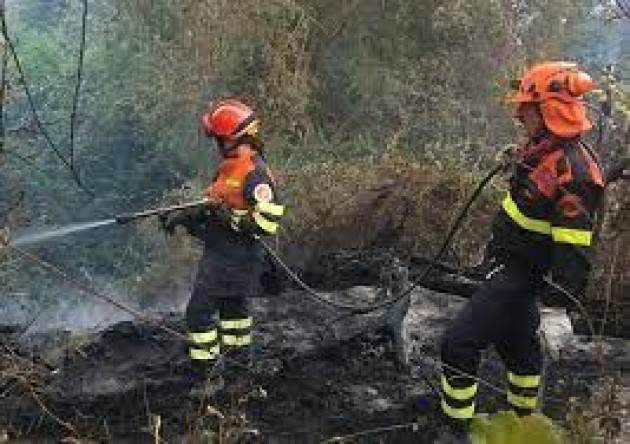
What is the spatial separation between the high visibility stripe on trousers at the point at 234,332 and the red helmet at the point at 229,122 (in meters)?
1.34

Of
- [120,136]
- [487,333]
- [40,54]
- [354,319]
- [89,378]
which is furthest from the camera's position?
[40,54]

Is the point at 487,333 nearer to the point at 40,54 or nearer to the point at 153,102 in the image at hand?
the point at 153,102

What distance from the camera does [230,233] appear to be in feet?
20.0

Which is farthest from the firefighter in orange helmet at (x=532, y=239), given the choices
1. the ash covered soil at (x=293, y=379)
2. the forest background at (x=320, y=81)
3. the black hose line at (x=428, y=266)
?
the forest background at (x=320, y=81)

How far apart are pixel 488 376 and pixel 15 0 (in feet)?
165

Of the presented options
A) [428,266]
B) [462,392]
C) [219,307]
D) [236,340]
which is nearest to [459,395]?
[462,392]

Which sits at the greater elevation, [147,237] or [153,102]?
[153,102]

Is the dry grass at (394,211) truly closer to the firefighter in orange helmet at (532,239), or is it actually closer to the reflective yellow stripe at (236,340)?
the reflective yellow stripe at (236,340)

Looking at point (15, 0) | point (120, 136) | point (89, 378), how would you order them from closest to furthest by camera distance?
point (89, 378)
point (120, 136)
point (15, 0)

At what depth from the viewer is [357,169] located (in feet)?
34.9

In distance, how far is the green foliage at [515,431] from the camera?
237cm

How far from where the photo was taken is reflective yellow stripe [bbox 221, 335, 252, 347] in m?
6.08

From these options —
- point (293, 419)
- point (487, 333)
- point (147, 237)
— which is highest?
point (487, 333)

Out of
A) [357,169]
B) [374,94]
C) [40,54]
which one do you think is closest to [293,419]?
[357,169]
